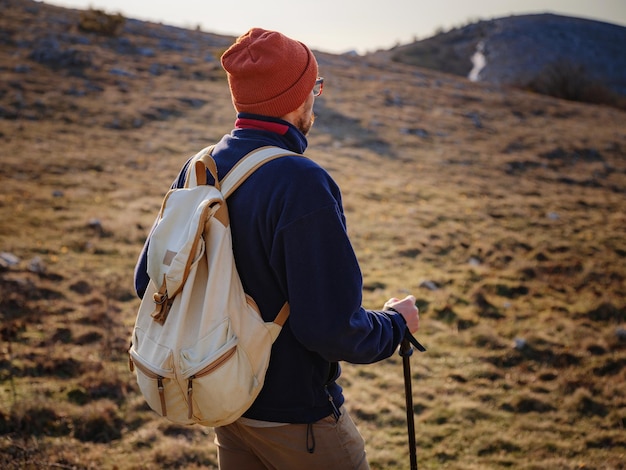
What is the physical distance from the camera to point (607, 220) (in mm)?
12586

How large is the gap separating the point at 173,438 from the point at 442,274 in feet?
18.6

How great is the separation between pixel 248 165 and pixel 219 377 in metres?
0.73

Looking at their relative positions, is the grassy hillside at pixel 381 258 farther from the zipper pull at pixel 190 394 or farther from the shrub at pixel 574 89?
the shrub at pixel 574 89

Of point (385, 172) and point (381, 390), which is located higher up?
point (385, 172)

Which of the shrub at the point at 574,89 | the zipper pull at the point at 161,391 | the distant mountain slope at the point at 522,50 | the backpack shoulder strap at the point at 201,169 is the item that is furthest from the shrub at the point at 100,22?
the zipper pull at the point at 161,391

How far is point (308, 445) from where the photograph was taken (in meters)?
1.89

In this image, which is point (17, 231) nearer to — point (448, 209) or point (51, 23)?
point (448, 209)

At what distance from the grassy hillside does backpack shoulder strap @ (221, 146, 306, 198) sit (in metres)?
2.61

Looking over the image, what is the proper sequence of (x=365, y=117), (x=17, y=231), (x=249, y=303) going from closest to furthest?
(x=249, y=303) < (x=17, y=231) < (x=365, y=117)

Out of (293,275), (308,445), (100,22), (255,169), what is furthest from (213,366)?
(100,22)

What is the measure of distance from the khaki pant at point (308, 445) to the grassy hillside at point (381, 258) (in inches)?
82.3

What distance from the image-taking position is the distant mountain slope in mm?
42656

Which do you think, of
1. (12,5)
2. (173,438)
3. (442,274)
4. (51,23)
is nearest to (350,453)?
(173,438)

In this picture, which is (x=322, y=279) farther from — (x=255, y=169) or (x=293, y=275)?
(x=255, y=169)
